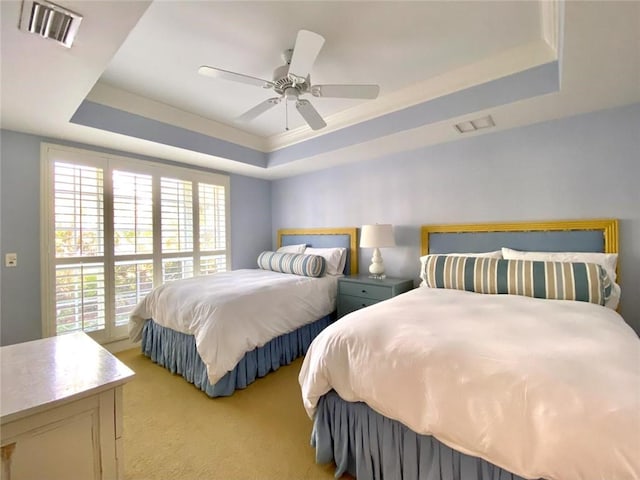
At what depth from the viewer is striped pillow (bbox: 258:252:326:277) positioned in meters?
3.37

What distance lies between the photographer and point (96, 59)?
1.64 metres

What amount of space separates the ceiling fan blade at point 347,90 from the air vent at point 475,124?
1.05 metres

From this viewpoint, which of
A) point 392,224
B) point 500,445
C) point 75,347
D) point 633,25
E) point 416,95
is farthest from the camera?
point 392,224

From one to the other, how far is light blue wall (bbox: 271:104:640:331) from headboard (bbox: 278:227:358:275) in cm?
11

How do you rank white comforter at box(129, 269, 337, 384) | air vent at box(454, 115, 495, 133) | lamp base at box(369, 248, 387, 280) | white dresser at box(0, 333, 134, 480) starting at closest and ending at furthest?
white dresser at box(0, 333, 134, 480), white comforter at box(129, 269, 337, 384), air vent at box(454, 115, 495, 133), lamp base at box(369, 248, 387, 280)

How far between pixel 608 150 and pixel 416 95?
5.18ft

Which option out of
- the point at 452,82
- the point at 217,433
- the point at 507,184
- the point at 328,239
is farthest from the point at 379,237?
the point at 217,433

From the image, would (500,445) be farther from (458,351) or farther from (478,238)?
(478,238)

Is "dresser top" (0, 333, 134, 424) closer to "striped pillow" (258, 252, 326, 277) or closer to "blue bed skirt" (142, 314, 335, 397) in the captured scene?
"blue bed skirt" (142, 314, 335, 397)

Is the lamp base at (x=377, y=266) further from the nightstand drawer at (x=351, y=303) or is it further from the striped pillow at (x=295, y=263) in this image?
the striped pillow at (x=295, y=263)

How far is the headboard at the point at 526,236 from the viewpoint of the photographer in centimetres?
228

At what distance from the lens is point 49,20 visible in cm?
134

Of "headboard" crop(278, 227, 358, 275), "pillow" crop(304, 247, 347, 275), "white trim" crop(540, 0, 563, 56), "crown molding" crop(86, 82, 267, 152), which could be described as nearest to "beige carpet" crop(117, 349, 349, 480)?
"pillow" crop(304, 247, 347, 275)

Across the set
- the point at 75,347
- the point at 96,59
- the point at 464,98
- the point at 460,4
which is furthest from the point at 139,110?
the point at 464,98
